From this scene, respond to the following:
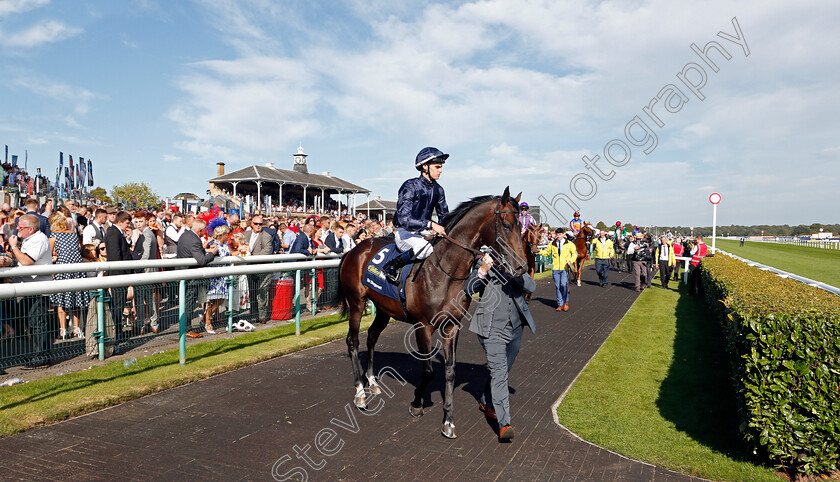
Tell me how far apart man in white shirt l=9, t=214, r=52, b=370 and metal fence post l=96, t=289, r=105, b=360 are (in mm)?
552

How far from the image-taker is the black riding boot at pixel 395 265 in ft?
16.1

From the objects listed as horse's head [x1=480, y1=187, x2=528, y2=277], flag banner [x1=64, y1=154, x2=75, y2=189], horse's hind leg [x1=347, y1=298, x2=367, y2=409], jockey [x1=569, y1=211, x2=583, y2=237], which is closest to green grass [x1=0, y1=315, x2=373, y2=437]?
horse's hind leg [x1=347, y1=298, x2=367, y2=409]

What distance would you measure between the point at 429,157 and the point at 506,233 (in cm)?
116

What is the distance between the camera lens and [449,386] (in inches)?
176

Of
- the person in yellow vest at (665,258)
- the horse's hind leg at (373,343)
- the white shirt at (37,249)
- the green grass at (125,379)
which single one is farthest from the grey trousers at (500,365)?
the person in yellow vest at (665,258)

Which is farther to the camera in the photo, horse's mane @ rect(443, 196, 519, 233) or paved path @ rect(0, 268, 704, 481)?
horse's mane @ rect(443, 196, 519, 233)

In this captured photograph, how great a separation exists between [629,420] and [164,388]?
4.80 metres

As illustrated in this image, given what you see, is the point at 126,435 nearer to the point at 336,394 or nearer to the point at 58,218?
the point at 336,394

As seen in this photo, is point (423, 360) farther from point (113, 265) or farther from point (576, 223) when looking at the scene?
point (576, 223)

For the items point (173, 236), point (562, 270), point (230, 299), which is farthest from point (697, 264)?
point (173, 236)

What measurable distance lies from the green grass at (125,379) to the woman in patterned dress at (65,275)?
59 centimetres

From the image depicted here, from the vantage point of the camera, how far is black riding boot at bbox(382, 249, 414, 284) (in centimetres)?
491

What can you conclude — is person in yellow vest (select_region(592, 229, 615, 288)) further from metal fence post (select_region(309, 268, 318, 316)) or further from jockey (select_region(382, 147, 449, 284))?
jockey (select_region(382, 147, 449, 284))

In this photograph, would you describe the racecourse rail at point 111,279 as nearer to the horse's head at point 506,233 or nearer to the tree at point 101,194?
the horse's head at point 506,233
